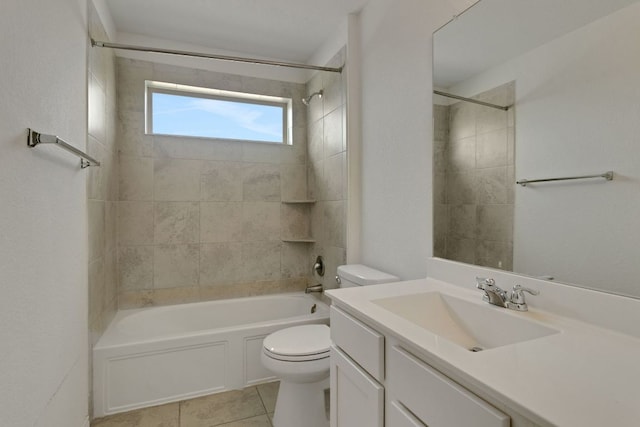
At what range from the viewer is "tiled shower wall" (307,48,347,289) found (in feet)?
7.71

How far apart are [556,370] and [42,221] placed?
1631mm

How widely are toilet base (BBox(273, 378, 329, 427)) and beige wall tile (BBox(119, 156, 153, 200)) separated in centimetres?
186

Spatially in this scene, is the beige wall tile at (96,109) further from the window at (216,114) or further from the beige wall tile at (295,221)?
the beige wall tile at (295,221)

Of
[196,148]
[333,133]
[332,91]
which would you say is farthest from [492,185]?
[196,148]

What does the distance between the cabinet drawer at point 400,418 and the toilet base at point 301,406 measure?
0.88 m

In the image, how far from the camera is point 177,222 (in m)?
2.67

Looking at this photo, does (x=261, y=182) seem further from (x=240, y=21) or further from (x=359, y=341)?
(x=359, y=341)

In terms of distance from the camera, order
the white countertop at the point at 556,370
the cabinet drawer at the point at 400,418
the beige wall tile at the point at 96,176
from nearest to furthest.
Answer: the white countertop at the point at 556,370 → the cabinet drawer at the point at 400,418 → the beige wall tile at the point at 96,176

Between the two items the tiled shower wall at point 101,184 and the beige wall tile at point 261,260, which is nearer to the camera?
the tiled shower wall at point 101,184

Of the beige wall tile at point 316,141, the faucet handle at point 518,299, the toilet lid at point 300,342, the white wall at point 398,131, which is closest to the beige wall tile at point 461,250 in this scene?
the white wall at point 398,131

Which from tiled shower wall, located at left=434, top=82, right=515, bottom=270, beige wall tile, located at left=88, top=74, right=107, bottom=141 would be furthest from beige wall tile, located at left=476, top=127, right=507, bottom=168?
beige wall tile, located at left=88, top=74, right=107, bottom=141

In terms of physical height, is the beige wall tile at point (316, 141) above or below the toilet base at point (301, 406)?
above

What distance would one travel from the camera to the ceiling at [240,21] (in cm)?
212

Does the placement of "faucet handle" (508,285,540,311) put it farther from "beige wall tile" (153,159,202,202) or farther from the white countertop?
"beige wall tile" (153,159,202,202)
